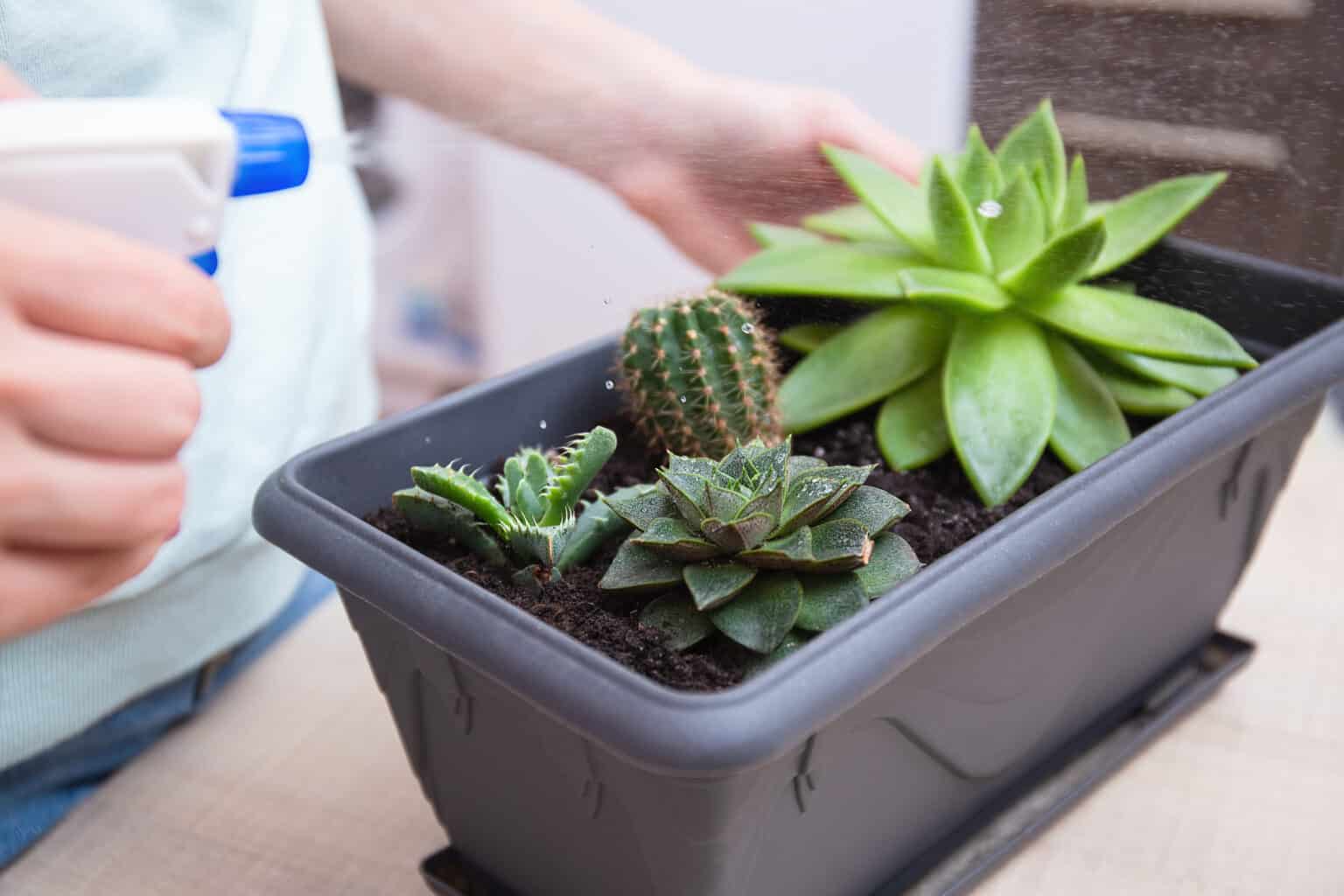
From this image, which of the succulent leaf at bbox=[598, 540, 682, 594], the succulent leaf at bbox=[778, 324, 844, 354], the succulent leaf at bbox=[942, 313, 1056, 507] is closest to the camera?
the succulent leaf at bbox=[598, 540, 682, 594]

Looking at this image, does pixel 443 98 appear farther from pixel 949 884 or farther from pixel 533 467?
pixel 949 884

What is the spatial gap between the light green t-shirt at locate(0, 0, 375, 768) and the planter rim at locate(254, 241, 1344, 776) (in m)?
0.13

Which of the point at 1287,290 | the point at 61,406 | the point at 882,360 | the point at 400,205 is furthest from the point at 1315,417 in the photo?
the point at 400,205

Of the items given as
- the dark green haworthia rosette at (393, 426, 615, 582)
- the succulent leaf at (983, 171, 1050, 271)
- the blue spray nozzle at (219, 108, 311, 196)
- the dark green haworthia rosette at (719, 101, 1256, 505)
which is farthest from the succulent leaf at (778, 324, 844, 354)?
the blue spray nozzle at (219, 108, 311, 196)

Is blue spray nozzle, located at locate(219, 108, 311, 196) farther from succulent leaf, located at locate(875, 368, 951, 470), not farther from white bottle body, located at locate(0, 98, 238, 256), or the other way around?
succulent leaf, located at locate(875, 368, 951, 470)

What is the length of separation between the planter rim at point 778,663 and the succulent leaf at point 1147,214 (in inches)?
4.7

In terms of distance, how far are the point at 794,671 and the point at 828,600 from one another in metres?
0.09

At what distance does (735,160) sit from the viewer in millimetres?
768

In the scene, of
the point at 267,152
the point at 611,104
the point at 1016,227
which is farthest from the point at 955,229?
the point at 267,152

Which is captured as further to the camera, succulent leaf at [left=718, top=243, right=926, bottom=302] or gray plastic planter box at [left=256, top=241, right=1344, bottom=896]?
succulent leaf at [left=718, top=243, right=926, bottom=302]

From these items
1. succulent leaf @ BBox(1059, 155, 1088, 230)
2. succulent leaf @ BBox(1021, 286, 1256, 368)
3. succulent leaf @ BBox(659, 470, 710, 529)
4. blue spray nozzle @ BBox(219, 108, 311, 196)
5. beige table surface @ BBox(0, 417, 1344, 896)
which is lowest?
beige table surface @ BBox(0, 417, 1344, 896)

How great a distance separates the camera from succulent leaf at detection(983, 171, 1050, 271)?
2.05 feet

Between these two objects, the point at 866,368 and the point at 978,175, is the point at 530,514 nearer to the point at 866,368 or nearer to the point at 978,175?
the point at 866,368

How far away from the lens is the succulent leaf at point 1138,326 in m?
0.61
